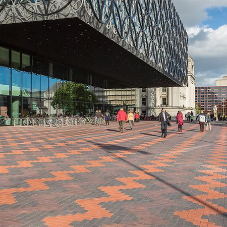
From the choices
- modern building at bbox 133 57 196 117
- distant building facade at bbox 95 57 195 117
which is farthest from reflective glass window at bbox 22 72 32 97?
modern building at bbox 133 57 196 117

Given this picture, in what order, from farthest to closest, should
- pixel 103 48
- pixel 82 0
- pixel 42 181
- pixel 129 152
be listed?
pixel 103 48 → pixel 82 0 → pixel 129 152 → pixel 42 181

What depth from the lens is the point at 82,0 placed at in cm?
1688

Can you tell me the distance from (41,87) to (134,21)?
1181cm

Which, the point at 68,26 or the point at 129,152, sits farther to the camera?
the point at 68,26

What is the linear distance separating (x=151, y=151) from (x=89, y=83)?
98.4 feet

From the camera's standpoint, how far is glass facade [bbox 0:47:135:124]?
2584cm

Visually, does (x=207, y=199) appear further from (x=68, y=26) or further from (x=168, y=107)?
(x=168, y=107)

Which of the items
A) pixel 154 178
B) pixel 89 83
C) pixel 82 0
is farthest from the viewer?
pixel 89 83

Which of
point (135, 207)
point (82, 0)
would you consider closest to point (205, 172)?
point (135, 207)

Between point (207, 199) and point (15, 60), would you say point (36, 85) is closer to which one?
point (15, 60)

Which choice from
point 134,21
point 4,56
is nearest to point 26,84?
point 4,56

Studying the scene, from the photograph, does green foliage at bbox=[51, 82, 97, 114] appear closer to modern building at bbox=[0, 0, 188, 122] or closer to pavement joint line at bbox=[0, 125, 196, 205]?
modern building at bbox=[0, 0, 188, 122]

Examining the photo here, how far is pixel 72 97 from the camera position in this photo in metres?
35.1

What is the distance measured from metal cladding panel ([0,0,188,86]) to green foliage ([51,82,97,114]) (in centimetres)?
Result: 973
